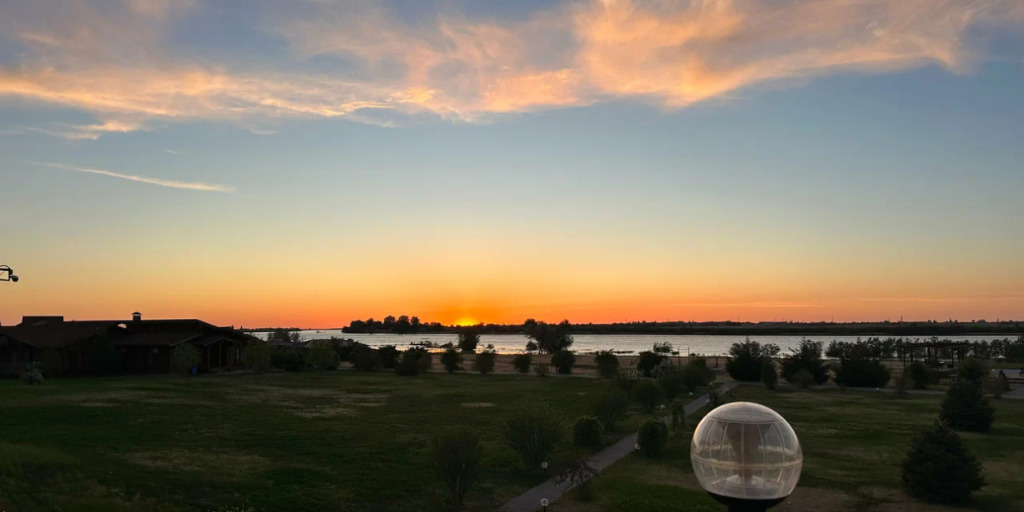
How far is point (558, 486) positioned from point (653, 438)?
513 centimetres

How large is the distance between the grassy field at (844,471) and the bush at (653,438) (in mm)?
463

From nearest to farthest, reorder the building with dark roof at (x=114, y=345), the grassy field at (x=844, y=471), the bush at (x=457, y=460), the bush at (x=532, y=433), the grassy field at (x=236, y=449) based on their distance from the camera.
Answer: the bush at (x=457, y=460), the grassy field at (x=236, y=449), the grassy field at (x=844, y=471), the bush at (x=532, y=433), the building with dark roof at (x=114, y=345)

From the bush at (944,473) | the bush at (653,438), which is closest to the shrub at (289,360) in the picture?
the bush at (653,438)

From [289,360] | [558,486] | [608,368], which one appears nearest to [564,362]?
[608,368]

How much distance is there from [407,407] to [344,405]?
10.9 feet

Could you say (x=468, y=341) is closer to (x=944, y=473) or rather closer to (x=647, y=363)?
(x=647, y=363)

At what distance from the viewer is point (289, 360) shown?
58.2 meters

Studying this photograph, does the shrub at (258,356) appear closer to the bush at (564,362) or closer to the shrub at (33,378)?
the shrub at (33,378)

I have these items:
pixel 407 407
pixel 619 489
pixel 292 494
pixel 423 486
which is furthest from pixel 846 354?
pixel 292 494

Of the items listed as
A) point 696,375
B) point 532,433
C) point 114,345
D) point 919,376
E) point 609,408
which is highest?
point 114,345

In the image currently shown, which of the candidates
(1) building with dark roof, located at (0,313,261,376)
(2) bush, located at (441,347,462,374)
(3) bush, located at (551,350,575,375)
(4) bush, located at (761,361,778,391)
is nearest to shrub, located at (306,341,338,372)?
(1) building with dark roof, located at (0,313,261,376)

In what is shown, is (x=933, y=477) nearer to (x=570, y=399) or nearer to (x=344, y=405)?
(x=570, y=399)

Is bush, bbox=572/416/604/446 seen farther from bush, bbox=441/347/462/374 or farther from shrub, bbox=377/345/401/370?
shrub, bbox=377/345/401/370

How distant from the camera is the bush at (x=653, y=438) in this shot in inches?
826
